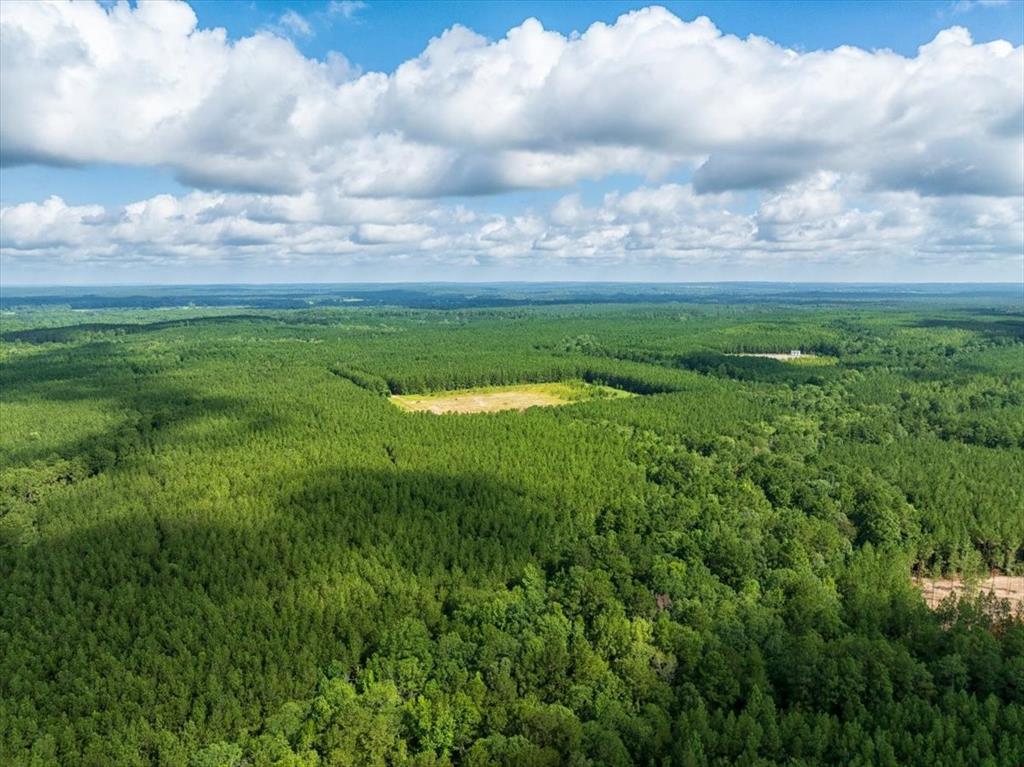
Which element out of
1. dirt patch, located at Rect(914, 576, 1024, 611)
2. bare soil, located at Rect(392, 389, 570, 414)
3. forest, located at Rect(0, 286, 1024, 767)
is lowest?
dirt patch, located at Rect(914, 576, 1024, 611)

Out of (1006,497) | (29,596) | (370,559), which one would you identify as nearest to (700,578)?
(370,559)

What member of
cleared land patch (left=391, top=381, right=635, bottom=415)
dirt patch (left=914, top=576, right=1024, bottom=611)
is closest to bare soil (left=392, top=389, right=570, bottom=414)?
cleared land patch (left=391, top=381, right=635, bottom=415)

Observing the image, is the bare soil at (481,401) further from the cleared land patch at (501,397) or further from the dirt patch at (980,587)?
the dirt patch at (980,587)

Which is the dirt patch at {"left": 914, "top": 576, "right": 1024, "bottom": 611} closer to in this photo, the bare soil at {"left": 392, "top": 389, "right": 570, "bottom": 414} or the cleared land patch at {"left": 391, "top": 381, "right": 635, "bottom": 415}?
the bare soil at {"left": 392, "top": 389, "right": 570, "bottom": 414}

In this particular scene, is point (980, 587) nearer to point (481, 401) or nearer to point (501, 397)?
point (481, 401)

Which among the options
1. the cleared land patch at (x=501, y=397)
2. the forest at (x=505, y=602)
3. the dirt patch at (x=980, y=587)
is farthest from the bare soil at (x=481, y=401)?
the dirt patch at (x=980, y=587)

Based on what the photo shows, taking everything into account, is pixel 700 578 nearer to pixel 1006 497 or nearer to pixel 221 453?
pixel 1006 497
